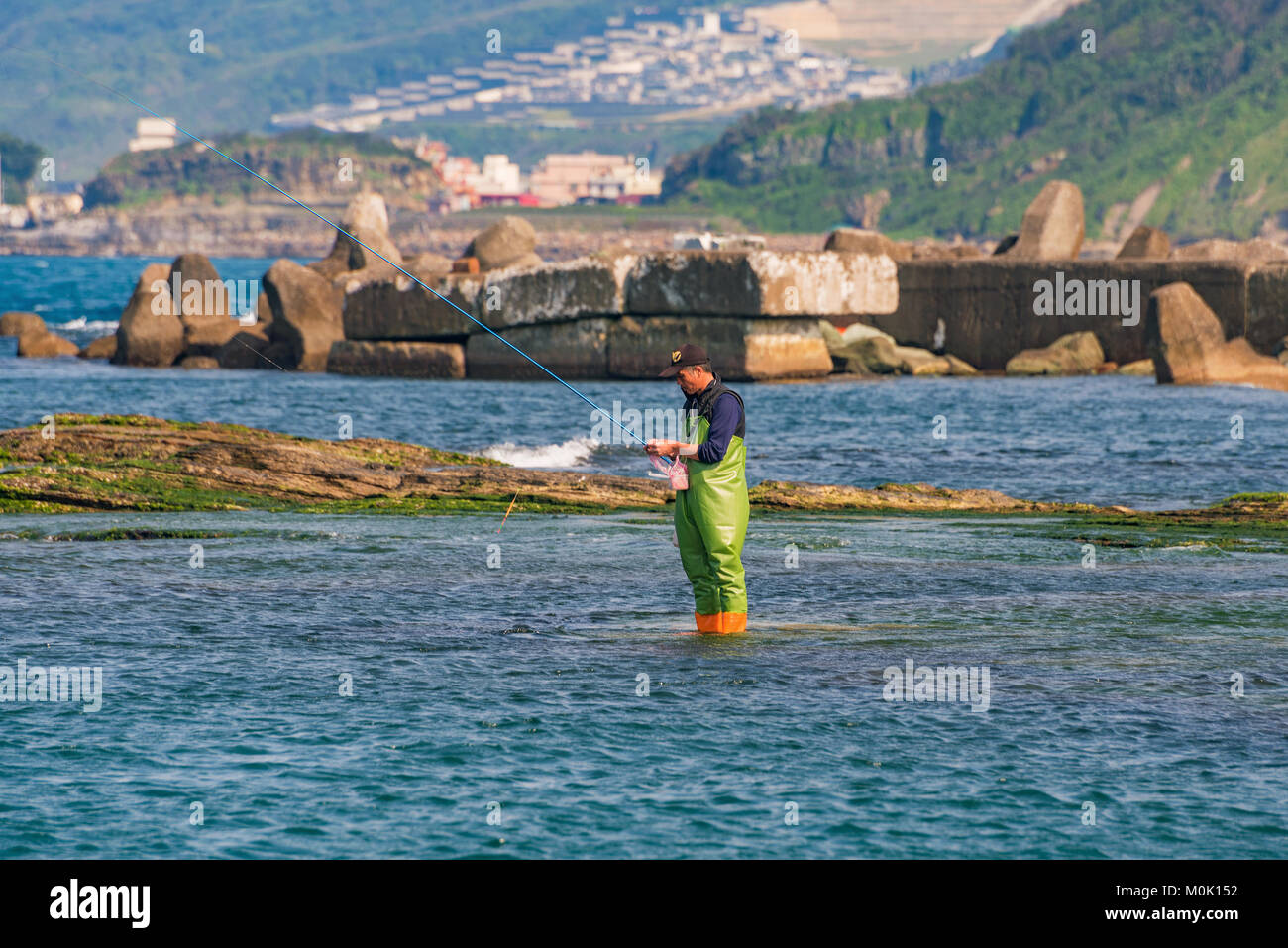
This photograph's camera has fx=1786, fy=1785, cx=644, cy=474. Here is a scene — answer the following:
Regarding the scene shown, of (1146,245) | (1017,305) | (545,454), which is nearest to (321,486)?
(545,454)

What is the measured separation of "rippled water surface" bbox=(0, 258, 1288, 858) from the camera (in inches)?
273

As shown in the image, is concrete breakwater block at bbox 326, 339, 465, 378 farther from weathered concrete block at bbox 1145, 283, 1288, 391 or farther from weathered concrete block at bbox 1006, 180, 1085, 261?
weathered concrete block at bbox 1145, 283, 1288, 391

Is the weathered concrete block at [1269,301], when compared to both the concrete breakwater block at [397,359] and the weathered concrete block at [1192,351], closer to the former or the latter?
the weathered concrete block at [1192,351]

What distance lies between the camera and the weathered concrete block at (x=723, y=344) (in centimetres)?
3177

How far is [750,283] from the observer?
102 ft

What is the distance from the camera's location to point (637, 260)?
32.2m

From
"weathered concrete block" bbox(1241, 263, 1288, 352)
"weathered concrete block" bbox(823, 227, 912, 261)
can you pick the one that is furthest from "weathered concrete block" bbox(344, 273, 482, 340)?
"weathered concrete block" bbox(1241, 263, 1288, 352)

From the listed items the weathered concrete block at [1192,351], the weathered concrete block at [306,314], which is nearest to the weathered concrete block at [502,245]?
the weathered concrete block at [306,314]

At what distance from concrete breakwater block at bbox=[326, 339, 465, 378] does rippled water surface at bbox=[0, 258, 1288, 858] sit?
58.3ft

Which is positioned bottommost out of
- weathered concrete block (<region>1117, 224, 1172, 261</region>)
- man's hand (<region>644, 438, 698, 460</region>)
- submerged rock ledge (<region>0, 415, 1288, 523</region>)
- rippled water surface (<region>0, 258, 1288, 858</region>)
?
rippled water surface (<region>0, 258, 1288, 858</region>)

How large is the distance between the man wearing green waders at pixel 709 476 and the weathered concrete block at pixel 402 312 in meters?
23.0
